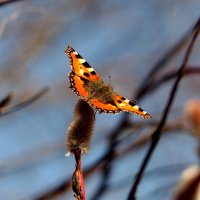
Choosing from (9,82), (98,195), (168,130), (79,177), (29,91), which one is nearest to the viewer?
(79,177)

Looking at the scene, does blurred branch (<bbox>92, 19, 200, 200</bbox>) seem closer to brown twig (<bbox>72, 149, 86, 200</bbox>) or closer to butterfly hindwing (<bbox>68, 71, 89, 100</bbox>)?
butterfly hindwing (<bbox>68, 71, 89, 100</bbox>)

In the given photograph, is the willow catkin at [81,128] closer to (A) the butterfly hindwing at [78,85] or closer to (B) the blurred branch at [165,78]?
(A) the butterfly hindwing at [78,85]

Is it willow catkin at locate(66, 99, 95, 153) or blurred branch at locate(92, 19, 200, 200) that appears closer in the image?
willow catkin at locate(66, 99, 95, 153)

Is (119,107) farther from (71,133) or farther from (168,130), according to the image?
(168,130)

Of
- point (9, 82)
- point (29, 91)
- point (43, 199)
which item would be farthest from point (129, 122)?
point (29, 91)

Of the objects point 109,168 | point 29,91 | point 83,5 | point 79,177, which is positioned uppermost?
point 83,5

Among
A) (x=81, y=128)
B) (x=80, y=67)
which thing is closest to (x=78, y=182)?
(x=81, y=128)

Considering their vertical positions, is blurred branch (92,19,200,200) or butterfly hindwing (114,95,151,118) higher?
blurred branch (92,19,200,200)

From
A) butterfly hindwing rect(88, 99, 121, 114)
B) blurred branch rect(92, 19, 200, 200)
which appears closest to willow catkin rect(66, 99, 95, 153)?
butterfly hindwing rect(88, 99, 121, 114)
